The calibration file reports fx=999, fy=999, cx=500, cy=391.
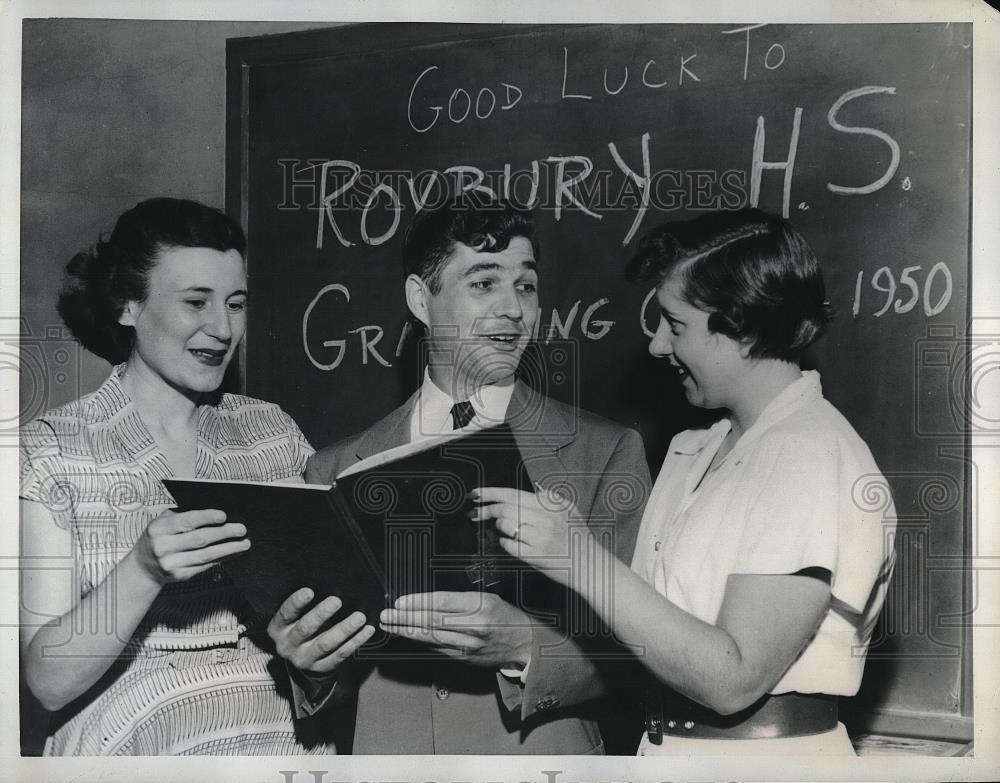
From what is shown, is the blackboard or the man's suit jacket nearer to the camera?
the man's suit jacket

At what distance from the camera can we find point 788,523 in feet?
7.58

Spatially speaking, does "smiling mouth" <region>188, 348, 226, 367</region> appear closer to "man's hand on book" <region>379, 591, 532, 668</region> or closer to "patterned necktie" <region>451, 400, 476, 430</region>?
"patterned necktie" <region>451, 400, 476, 430</region>

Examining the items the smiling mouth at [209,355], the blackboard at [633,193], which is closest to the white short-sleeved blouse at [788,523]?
the blackboard at [633,193]

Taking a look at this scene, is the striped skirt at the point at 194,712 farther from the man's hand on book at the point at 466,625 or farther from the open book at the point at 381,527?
the man's hand on book at the point at 466,625

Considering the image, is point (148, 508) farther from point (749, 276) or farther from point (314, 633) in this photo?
point (749, 276)

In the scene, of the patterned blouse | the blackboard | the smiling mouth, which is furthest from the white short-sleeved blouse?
the smiling mouth

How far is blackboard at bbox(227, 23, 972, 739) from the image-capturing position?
8.30 ft

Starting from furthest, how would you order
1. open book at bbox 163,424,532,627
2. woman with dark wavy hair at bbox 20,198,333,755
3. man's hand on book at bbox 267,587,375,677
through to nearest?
woman with dark wavy hair at bbox 20,198,333,755
man's hand on book at bbox 267,587,375,677
open book at bbox 163,424,532,627

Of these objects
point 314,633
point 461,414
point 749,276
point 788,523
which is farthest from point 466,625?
point 749,276

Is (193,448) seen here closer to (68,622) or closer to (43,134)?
(68,622)

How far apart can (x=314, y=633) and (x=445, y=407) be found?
2.08 feet

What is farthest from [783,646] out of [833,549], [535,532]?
[535,532]

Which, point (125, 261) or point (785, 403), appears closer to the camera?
point (785, 403)

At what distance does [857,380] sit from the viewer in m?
2.52
